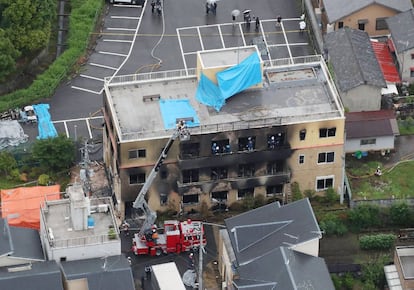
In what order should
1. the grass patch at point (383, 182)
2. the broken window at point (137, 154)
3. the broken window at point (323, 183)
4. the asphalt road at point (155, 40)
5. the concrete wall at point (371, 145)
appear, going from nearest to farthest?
1. the broken window at point (137, 154)
2. the broken window at point (323, 183)
3. the grass patch at point (383, 182)
4. the concrete wall at point (371, 145)
5. the asphalt road at point (155, 40)

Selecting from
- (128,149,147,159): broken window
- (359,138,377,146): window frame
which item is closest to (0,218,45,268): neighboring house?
(128,149,147,159): broken window

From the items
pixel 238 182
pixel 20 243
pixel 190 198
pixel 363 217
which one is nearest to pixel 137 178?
pixel 190 198

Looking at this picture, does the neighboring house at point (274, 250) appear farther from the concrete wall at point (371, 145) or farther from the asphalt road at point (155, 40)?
the asphalt road at point (155, 40)

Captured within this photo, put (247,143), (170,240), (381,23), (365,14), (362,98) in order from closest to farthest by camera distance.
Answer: (170,240)
(247,143)
(362,98)
(365,14)
(381,23)

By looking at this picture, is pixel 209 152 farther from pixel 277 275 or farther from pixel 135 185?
pixel 277 275

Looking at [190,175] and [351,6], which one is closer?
[190,175]

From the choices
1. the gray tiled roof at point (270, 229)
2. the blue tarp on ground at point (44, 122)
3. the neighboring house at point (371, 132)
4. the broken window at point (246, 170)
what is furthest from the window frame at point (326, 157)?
the blue tarp on ground at point (44, 122)

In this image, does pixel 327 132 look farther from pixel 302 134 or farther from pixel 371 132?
pixel 371 132
